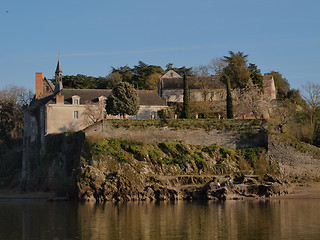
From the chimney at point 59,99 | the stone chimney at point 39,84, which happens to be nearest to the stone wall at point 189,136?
the chimney at point 59,99

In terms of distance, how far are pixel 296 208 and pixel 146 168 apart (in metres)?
16.2

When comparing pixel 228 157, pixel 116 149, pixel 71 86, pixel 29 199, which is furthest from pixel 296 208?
pixel 71 86

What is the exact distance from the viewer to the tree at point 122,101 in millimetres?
60781

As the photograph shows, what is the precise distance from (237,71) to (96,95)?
22019 millimetres

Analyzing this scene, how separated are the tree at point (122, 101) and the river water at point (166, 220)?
15554mm

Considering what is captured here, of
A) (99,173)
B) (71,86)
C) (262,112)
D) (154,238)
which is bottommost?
(154,238)

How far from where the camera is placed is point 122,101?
201 ft

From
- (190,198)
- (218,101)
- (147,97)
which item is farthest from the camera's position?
(218,101)

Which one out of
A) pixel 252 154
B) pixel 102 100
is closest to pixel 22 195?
pixel 102 100

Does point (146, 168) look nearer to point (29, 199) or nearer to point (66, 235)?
point (29, 199)

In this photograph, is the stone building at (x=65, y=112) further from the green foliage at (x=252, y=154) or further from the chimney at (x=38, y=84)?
the green foliage at (x=252, y=154)

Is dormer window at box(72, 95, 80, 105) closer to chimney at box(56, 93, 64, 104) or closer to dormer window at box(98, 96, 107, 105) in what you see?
chimney at box(56, 93, 64, 104)

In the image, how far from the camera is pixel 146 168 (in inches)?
2085

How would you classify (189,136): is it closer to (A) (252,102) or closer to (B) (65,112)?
(A) (252,102)
